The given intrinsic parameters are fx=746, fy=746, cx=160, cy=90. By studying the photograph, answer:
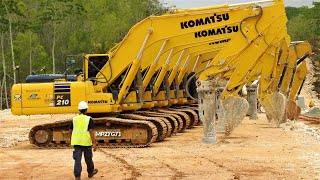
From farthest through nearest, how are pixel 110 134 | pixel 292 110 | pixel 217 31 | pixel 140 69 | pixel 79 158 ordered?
1. pixel 292 110
2. pixel 140 69
3. pixel 217 31
4. pixel 110 134
5. pixel 79 158

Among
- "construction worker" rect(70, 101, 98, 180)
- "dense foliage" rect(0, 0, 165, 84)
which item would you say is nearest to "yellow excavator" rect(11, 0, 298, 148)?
"construction worker" rect(70, 101, 98, 180)

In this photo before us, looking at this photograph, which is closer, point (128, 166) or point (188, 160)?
point (128, 166)

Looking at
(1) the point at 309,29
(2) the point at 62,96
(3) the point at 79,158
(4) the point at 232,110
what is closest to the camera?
(3) the point at 79,158

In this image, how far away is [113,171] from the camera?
15352 millimetres

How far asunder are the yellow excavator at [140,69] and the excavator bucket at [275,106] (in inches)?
191

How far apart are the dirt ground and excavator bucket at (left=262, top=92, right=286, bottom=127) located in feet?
13.0

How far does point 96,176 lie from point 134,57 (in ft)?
26.4

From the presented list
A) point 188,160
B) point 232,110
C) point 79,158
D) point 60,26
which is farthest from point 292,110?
point 60,26

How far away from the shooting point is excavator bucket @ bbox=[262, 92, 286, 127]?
Answer: 27.8m

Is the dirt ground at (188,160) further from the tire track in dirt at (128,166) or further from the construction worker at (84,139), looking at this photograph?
the construction worker at (84,139)

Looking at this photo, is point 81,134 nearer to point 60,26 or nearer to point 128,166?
point 128,166

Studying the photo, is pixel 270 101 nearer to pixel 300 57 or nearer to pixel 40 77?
pixel 300 57

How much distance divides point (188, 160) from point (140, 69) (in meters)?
6.52

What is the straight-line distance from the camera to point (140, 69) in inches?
904
